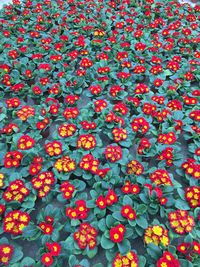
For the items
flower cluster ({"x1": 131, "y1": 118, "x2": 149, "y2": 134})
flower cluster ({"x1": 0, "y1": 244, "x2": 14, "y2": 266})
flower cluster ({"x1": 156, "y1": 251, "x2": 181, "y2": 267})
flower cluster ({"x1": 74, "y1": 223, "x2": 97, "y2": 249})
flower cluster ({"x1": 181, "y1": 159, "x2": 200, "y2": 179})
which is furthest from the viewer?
flower cluster ({"x1": 131, "y1": 118, "x2": 149, "y2": 134})

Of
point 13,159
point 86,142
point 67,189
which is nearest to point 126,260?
point 67,189

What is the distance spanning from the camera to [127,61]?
495cm

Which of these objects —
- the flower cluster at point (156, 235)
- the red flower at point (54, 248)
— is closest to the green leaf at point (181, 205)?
the flower cluster at point (156, 235)

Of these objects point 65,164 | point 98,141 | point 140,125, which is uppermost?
point 140,125

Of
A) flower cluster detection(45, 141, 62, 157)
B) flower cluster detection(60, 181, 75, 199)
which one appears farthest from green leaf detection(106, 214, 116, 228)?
flower cluster detection(45, 141, 62, 157)

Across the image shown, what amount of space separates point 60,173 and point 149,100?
194 centimetres

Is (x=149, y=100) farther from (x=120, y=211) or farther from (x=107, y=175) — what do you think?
(x=120, y=211)

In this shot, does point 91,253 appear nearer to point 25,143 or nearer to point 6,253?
point 6,253

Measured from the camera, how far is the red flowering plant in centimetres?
272

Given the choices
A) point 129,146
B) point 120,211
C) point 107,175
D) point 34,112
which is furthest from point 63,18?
point 120,211

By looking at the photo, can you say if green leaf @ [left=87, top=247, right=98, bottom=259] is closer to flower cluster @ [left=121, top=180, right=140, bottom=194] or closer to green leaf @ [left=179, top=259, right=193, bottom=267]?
flower cluster @ [left=121, top=180, right=140, bottom=194]

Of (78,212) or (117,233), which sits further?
(78,212)

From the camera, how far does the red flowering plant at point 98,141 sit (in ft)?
8.91

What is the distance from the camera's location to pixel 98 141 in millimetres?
3607
